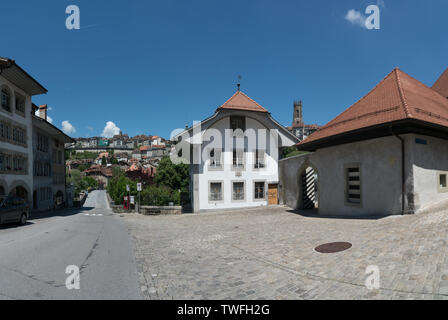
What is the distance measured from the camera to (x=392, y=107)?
1053 centimetres

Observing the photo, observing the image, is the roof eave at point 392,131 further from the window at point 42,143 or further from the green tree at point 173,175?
the green tree at point 173,175

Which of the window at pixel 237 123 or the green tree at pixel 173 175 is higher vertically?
the window at pixel 237 123

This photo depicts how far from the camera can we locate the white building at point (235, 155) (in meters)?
20.1

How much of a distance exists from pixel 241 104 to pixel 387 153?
1303cm

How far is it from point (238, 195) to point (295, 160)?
18.1ft

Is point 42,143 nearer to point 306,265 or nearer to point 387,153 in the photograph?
point 306,265

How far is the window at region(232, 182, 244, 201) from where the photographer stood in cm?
2094

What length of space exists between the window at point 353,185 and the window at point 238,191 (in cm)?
972

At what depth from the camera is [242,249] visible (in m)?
7.94

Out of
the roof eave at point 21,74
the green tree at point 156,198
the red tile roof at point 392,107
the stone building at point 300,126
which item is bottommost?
the green tree at point 156,198

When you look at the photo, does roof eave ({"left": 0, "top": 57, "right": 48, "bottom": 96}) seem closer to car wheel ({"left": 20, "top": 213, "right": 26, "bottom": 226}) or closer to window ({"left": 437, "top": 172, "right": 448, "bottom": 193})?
car wheel ({"left": 20, "top": 213, "right": 26, "bottom": 226})

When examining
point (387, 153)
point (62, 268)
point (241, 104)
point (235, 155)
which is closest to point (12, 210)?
point (62, 268)

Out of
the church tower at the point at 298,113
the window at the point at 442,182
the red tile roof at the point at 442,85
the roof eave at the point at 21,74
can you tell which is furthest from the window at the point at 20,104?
the church tower at the point at 298,113
